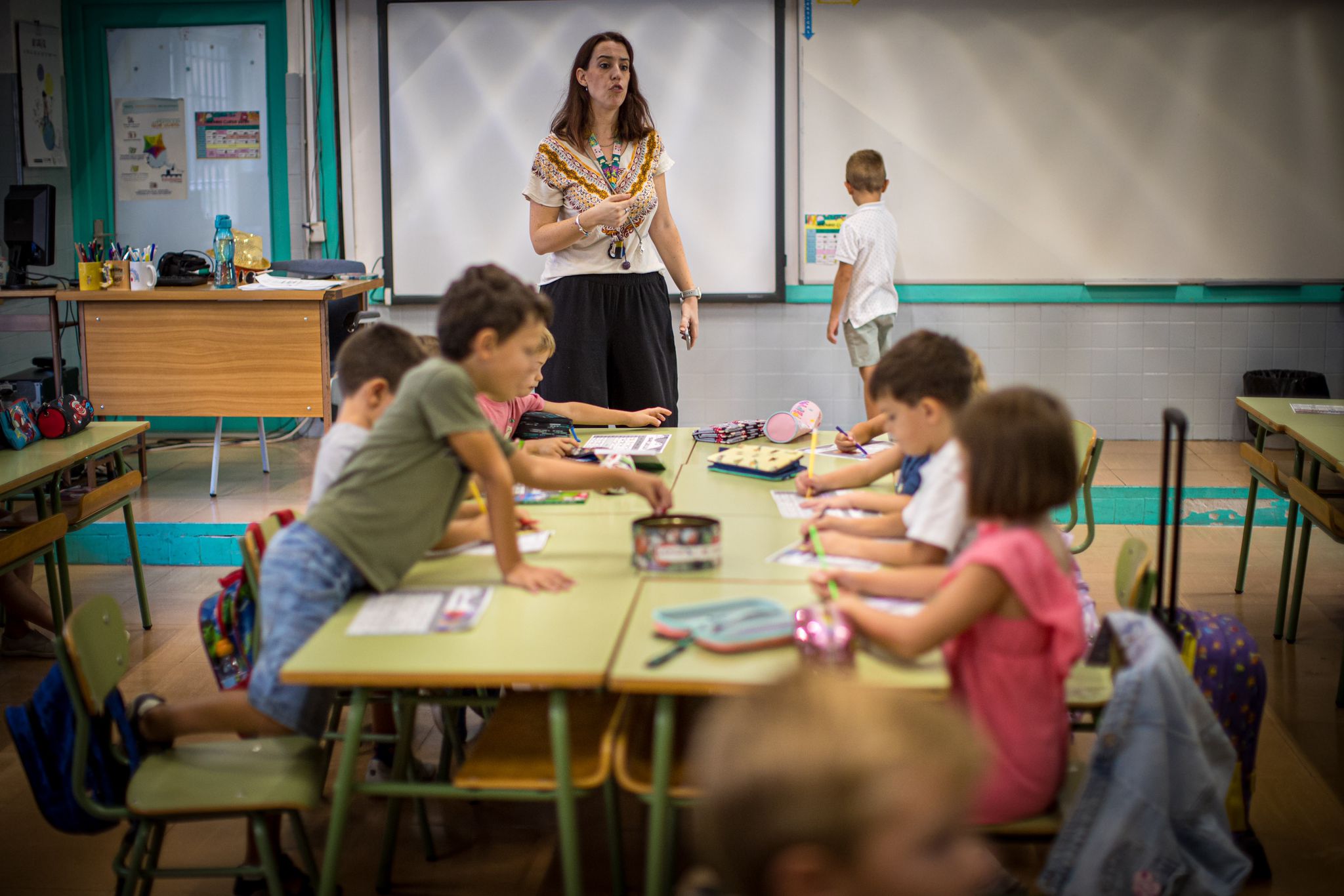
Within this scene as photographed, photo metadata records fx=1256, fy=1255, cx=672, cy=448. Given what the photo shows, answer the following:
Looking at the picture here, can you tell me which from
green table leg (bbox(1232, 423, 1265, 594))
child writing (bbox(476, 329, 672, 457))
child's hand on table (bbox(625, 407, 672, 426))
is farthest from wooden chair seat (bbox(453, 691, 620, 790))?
green table leg (bbox(1232, 423, 1265, 594))

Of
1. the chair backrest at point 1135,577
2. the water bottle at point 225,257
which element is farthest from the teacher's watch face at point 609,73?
the water bottle at point 225,257

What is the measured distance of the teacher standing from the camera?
3887 mm

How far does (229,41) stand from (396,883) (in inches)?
223

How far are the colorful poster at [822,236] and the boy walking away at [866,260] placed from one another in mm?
365

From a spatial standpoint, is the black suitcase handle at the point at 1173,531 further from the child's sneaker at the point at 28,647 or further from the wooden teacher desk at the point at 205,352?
the wooden teacher desk at the point at 205,352

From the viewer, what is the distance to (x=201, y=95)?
22.7ft

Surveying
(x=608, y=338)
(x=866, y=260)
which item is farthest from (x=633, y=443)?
(x=866, y=260)

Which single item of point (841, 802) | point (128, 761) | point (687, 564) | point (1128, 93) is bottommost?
point (128, 761)

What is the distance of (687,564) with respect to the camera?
231 cm

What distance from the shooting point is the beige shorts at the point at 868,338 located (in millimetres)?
6098

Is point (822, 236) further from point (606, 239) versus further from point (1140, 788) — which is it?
point (1140, 788)

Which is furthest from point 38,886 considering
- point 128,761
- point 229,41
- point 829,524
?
point 229,41

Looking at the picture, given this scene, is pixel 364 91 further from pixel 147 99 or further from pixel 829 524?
pixel 829 524

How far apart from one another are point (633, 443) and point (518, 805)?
1.11m
